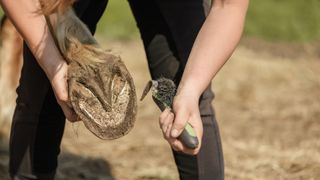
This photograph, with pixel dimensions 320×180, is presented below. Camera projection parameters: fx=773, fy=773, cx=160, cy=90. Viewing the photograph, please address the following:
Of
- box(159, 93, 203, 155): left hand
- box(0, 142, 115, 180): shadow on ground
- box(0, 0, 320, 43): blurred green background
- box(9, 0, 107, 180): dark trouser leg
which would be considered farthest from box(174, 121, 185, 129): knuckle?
box(0, 0, 320, 43): blurred green background

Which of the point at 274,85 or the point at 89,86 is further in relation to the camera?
the point at 274,85

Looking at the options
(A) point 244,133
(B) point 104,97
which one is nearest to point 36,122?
(B) point 104,97

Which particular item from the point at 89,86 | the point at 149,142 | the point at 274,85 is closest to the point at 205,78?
the point at 89,86

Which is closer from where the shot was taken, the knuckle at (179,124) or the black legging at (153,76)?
the knuckle at (179,124)

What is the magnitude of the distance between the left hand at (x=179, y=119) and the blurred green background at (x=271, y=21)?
208 inches

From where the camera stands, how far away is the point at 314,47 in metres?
6.96

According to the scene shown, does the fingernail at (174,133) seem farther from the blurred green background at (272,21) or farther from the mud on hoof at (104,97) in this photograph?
the blurred green background at (272,21)

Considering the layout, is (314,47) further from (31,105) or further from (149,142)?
(31,105)

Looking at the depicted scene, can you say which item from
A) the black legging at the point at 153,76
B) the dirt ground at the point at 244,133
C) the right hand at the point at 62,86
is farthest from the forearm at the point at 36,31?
the dirt ground at the point at 244,133

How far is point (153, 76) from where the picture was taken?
96.4 inches

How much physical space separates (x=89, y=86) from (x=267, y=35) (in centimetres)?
575

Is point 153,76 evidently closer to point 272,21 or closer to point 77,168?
point 77,168

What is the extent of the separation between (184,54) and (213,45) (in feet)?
1.12

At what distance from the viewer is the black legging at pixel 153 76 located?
2.35m
